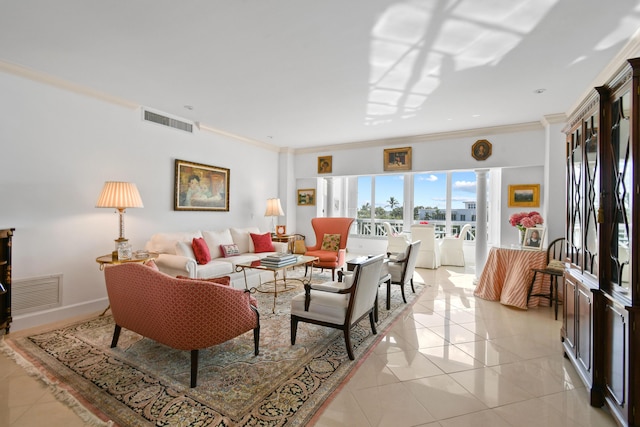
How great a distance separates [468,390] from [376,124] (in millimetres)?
Result: 4224

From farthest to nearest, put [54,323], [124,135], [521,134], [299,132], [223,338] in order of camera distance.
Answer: [299,132]
[521,134]
[124,135]
[54,323]
[223,338]

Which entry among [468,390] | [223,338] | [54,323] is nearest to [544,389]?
[468,390]

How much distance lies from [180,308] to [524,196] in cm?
572

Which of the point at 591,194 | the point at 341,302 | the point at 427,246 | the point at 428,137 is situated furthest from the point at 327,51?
the point at 427,246

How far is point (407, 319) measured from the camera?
Result: 3.58 metres

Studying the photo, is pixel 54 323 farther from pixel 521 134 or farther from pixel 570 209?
pixel 521 134

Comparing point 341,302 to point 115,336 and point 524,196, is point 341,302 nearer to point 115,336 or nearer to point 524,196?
point 115,336

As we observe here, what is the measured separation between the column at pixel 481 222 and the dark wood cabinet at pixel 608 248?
298 cm

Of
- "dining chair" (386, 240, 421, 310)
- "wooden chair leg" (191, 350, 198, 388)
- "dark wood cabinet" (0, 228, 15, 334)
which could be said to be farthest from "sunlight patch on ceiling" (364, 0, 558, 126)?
"dark wood cabinet" (0, 228, 15, 334)

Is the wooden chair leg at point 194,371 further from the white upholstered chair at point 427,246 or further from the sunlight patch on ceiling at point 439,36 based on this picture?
the white upholstered chair at point 427,246

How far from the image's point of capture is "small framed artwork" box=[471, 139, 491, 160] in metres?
5.48

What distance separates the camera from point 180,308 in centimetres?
212

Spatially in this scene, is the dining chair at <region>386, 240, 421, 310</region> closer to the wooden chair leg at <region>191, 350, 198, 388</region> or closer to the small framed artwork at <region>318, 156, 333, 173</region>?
the wooden chair leg at <region>191, 350, 198, 388</region>

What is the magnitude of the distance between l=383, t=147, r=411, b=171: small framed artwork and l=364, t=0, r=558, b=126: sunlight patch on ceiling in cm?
260
